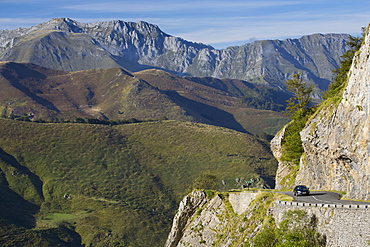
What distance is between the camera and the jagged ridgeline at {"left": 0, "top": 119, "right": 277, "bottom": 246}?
440 feet

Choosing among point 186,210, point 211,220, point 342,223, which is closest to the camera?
point 342,223

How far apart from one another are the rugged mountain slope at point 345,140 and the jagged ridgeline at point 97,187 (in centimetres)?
9574

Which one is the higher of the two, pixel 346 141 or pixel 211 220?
pixel 346 141

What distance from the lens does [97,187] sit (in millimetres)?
167875

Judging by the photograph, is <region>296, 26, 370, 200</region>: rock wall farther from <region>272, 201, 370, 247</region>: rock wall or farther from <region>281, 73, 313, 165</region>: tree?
<region>281, 73, 313, 165</region>: tree

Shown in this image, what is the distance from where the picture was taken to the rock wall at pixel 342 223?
82.5ft

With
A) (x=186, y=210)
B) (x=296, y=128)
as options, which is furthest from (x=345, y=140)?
(x=296, y=128)

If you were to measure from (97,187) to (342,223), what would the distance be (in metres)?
149

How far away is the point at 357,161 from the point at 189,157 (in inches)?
6272

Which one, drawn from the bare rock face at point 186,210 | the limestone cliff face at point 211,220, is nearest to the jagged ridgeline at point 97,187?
the bare rock face at point 186,210

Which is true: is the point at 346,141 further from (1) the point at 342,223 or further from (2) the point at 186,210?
(2) the point at 186,210

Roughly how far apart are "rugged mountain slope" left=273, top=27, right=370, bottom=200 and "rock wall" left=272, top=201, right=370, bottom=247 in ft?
24.8

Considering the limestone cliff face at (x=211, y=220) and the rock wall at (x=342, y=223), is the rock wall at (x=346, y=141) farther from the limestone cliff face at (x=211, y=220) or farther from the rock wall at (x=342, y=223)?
the limestone cliff face at (x=211, y=220)

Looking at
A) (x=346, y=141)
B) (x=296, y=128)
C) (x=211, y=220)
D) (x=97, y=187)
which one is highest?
(x=346, y=141)
